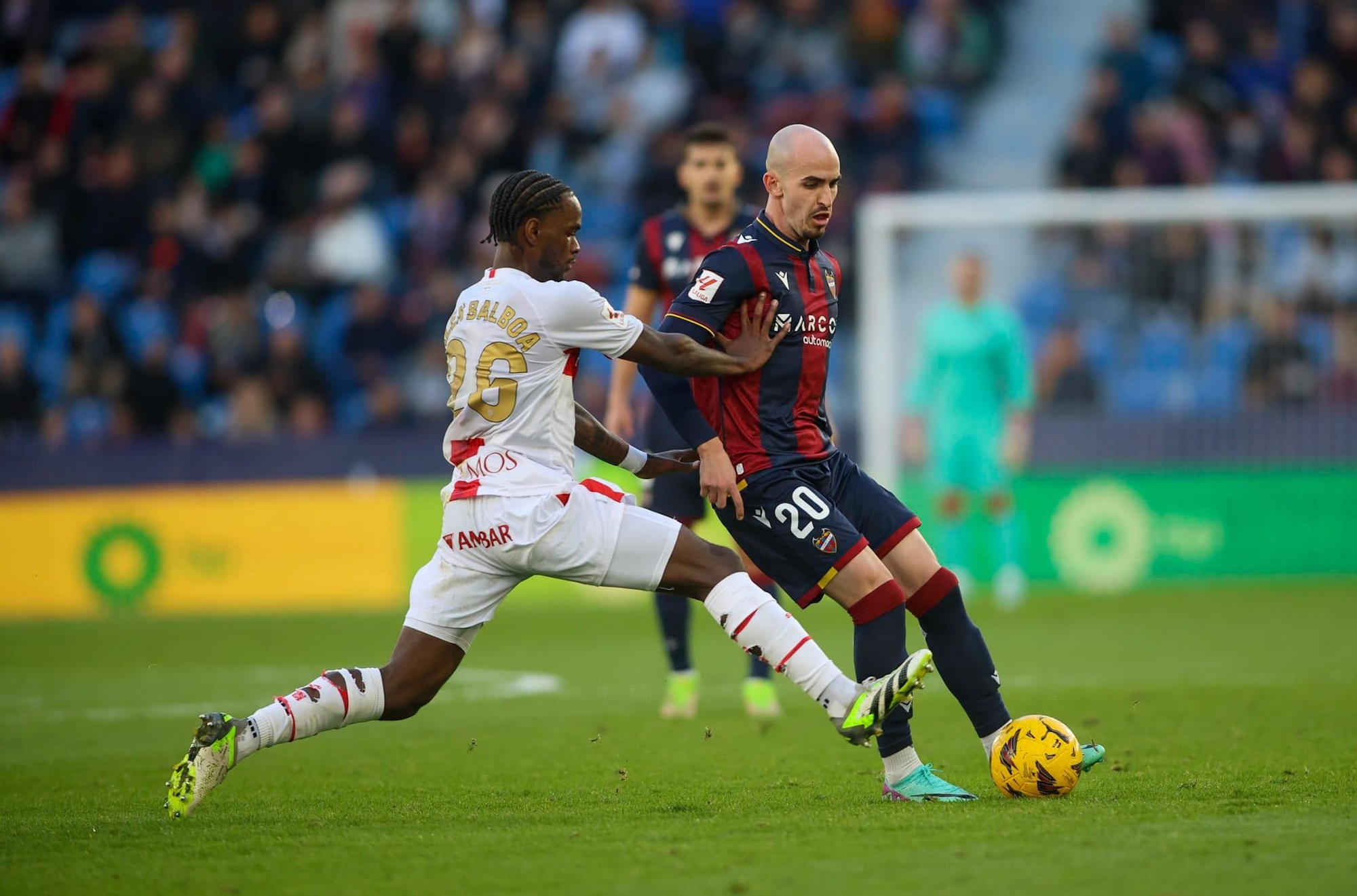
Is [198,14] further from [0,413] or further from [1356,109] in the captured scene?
[1356,109]

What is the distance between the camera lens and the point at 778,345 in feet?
20.2

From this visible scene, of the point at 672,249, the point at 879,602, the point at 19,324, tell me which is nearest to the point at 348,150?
the point at 19,324

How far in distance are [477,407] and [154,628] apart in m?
9.63

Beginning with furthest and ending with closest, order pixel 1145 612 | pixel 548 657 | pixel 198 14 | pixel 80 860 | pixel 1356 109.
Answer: pixel 198 14 < pixel 1356 109 < pixel 1145 612 < pixel 548 657 < pixel 80 860

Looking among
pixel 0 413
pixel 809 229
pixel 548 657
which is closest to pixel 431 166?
pixel 0 413

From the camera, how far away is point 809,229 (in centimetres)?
619

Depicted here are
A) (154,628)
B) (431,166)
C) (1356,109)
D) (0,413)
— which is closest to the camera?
(154,628)

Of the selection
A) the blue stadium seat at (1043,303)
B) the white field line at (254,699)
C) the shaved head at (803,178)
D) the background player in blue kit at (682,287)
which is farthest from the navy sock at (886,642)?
the blue stadium seat at (1043,303)

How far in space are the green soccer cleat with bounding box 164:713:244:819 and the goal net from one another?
399 inches

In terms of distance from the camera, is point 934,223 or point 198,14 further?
point 198,14

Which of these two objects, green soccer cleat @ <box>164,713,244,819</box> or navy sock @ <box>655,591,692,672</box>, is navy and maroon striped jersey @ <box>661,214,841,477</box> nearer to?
green soccer cleat @ <box>164,713,244,819</box>

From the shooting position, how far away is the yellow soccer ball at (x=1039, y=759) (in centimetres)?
590

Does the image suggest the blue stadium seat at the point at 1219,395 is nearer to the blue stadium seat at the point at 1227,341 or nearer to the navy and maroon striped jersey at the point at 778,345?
the blue stadium seat at the point at 1227,341

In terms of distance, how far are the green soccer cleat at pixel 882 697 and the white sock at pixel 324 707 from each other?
5.39 feet
